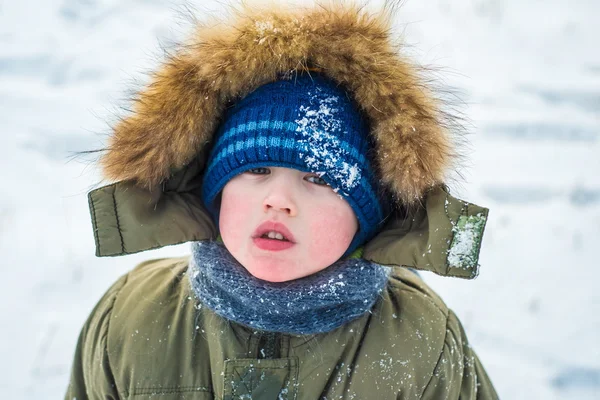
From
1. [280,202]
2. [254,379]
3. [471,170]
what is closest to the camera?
[280,202]

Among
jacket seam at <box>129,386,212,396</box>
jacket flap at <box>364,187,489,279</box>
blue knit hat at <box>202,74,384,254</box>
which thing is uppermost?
blue knit hat at <box>202,74,384,254</box>

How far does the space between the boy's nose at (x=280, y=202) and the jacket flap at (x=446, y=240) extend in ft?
0.94

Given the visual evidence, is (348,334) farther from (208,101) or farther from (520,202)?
(520,202)

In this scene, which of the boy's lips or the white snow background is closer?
the boy's lips

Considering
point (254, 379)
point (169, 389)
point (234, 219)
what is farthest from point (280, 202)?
point (169, 389)

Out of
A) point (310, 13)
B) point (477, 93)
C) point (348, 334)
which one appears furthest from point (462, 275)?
point (477, 93)

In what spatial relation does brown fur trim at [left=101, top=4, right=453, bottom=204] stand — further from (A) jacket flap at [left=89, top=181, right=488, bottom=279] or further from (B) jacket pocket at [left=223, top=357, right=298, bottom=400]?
(B) jacket pocket at [left=223, top=357, right=298, bottom=400]

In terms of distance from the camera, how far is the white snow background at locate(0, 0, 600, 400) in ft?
8.36

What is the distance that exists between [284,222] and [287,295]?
17 cm

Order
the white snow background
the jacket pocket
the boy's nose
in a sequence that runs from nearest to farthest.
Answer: the boy's nose → the jacket pocket → the white snow background

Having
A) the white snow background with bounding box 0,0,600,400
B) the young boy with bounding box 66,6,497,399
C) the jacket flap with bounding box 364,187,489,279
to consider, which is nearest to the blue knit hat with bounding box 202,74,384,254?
the young boy with bounding box 66,6,497,399

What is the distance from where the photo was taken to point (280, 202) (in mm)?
1301

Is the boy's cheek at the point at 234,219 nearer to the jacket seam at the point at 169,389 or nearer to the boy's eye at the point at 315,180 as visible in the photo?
the boy's eye at the point at 315,180

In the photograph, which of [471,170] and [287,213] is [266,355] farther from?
[471,170]
